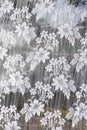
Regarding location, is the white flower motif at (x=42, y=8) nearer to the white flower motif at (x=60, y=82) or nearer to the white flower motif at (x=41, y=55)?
the white flower motif at (x=41, y=55)

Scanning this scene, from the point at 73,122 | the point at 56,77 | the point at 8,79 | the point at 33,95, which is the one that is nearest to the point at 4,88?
the point at 8,79

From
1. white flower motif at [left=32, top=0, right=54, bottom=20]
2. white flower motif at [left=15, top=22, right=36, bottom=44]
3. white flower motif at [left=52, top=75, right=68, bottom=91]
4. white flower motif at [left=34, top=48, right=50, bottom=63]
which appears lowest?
white flower motif at [left=52, top=75, right=68, bottom=91]

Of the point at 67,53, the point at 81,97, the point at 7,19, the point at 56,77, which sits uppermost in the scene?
the point at 7,19

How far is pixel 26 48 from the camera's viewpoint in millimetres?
1820

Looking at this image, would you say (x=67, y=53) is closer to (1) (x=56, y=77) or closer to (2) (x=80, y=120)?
(1) (x=56, y=77)

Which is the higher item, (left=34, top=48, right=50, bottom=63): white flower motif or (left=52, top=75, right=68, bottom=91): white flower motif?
(left=34, top=48, right=50, bottom=63): white flower motif

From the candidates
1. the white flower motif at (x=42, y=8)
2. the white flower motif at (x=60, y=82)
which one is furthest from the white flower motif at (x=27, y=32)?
the white flower motif at (x=60, y=82)

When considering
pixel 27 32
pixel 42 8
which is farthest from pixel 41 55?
pixel 42 8

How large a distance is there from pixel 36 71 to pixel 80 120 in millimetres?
359

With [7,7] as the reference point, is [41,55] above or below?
below

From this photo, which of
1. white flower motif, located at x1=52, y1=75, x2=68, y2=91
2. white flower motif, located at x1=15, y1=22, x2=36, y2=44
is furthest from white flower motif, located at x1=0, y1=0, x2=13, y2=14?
white flower motif, located at x1=52, y1=75, x2=68, y2=91

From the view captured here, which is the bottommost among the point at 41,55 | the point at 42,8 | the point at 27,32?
the point at 41,55

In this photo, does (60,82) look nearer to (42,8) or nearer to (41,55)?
(41,55)

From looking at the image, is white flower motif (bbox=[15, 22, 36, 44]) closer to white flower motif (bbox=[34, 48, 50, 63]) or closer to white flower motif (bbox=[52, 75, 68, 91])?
white flower motif (bbox=[34, 48, 50, 63])
